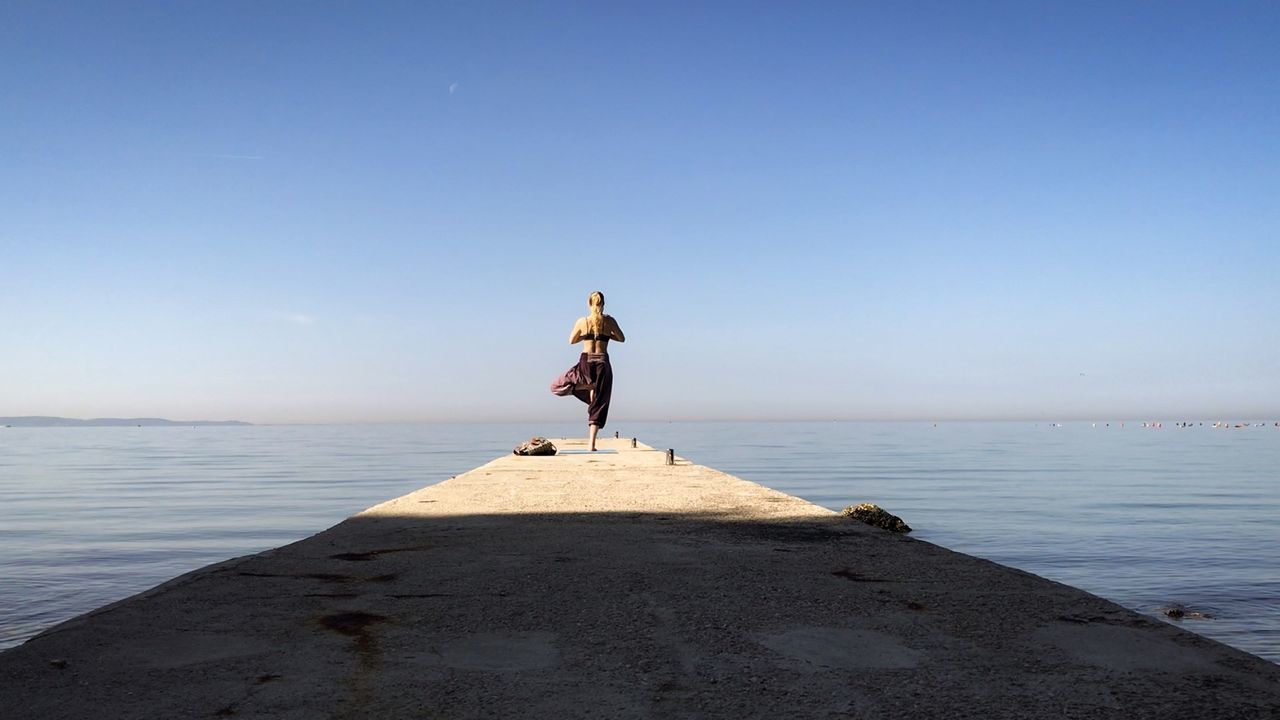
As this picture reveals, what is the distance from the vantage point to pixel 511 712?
262cm

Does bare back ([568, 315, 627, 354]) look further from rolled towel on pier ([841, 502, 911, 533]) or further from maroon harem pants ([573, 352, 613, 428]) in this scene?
rolled towel on pier ([841, 502, 911, 533])

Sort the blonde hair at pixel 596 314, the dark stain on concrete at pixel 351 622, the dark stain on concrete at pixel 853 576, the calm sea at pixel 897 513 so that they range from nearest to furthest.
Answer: the dark stain on concrete at pixel 351 622 < the dark stain on concrete at pixel 853 576 < the calm sea at pixel 897 513 < the blonde hair at pixel 596 314

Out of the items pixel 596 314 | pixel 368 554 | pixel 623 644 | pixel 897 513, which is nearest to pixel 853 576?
pixel 623 644

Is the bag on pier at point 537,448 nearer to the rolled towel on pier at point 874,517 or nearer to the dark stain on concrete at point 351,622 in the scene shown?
the rolled towel on pier at point 874,517

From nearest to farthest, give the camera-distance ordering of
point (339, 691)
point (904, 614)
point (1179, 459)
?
point (339, 691) → point (904, 614) → point (1179, 459)

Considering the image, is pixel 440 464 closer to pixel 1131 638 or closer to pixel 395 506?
pixel 395 506

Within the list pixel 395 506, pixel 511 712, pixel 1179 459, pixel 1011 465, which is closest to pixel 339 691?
pixel 511 712

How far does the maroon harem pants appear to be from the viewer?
16969mm

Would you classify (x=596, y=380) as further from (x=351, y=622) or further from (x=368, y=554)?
(x=351, y=622)

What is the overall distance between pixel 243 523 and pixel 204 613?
9052mm

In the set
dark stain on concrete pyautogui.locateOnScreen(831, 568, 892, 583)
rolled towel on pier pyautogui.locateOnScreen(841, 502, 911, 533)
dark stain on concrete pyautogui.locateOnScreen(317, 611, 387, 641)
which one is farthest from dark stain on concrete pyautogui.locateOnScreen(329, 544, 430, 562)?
rolled towel on pier pyautogui.locateOnScreen(841, 502, 911, 533)

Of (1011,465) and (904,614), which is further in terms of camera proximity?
(1011,465)

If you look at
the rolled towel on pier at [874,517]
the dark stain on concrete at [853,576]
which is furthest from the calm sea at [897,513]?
the dark stain on concrete at [853,576]

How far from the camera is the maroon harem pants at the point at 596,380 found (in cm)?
1697
